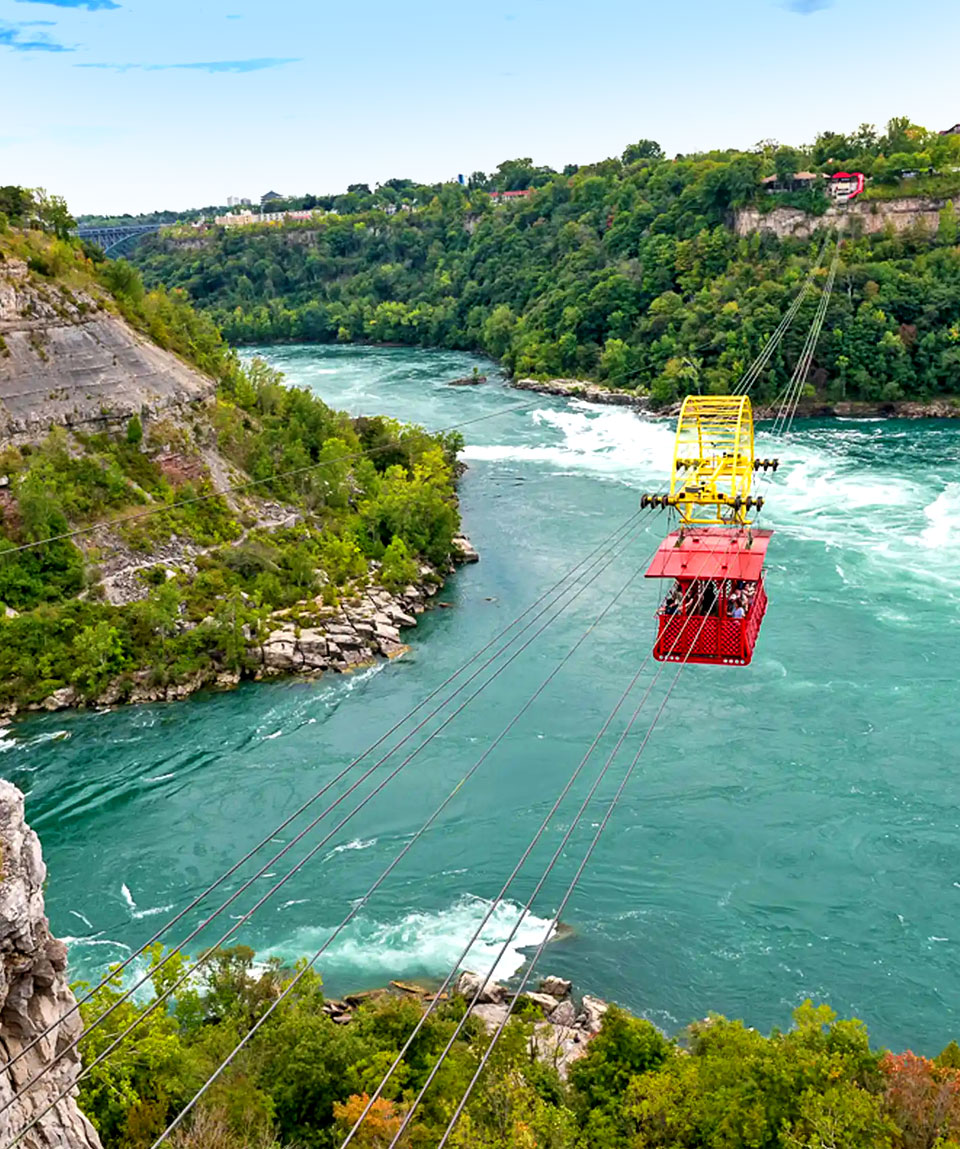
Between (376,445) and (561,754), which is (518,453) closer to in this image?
(376,445)

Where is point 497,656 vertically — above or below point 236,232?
below

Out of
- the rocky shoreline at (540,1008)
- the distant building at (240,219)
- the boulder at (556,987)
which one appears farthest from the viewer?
the distant building at (240,219)

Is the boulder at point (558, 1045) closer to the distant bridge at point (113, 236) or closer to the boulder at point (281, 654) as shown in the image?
the boulder at point (281, 654)

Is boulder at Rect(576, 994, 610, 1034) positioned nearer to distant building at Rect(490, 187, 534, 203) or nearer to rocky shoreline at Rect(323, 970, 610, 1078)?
rocky shoreline at Rect(323, 970, 610, 1078)

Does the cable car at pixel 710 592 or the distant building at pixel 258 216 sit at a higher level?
the distant building at pixel 258 216

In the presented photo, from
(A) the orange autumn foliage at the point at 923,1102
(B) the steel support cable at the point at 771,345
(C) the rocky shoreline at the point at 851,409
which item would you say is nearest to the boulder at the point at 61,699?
(A) the orange autumn foliage at the point at 923,1102

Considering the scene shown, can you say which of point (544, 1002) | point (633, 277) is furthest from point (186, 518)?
point (633, 277)

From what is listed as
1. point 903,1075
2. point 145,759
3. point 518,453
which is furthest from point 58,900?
point 518,453
